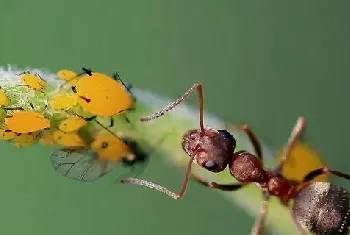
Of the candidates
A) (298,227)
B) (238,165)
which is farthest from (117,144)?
(238,165)

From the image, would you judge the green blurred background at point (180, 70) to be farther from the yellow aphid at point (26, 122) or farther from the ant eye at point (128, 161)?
the yellow aphid at point (26, 122)

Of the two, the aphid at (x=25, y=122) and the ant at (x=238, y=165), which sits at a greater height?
the aphid at (x=25, y=122)

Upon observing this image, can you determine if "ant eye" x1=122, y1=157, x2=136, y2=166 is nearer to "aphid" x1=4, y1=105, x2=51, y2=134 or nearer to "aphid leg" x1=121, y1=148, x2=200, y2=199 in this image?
"aphid leg" x1=121, y1=148, x2=200, y2=199

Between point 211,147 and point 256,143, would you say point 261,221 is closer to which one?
point 256,143

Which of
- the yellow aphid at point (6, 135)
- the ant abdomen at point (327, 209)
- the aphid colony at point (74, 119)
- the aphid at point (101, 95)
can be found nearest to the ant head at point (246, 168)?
the ant abdomen at point (327, 209)

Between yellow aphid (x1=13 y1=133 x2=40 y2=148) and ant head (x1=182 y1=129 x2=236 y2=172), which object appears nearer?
yellow aphid (x1=13 y1=133 x2=40 y2=148)

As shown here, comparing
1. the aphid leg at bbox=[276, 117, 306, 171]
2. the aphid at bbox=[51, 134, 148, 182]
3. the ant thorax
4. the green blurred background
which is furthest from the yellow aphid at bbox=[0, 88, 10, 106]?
the ant thorax
